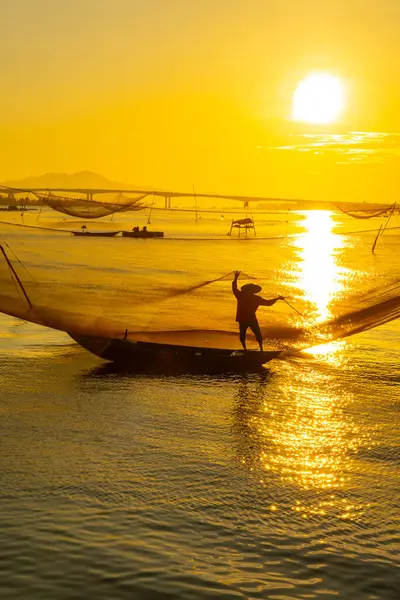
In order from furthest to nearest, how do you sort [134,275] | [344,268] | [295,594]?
[344,268] → [134,275] → [295,594]

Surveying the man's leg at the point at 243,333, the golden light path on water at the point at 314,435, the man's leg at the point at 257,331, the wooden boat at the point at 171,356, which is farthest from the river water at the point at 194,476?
the man's leg at the point at 243,333

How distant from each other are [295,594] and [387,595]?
2.59ft

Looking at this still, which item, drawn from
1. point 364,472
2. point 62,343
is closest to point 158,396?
point 364,472

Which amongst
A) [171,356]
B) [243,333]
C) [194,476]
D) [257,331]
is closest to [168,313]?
[171,356]

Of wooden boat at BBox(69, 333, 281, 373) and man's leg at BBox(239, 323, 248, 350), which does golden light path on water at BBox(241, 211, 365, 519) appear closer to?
wooden boat at BBox(69, 333, 281, 373)

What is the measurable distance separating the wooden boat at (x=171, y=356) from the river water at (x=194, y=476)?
16.2 inches

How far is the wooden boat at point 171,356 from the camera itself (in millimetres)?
17562

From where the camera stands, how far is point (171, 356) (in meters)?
17.7

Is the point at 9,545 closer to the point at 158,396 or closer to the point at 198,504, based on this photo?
the point at 198,504

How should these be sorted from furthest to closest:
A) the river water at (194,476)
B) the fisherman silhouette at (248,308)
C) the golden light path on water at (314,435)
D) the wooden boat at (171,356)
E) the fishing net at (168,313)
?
the fishing net at (168,313) < the fisherman silhouette at (248,308) < the wooden boat at (171,356) < the golden light path on water at (314,435) < the river water at (194,476)

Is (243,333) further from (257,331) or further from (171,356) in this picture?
(171,356)

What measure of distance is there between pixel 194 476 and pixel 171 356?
754 centimetres

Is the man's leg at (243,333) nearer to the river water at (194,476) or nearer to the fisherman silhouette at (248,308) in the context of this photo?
the fisherman silhouette at (248,308)

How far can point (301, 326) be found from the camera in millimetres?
19703
